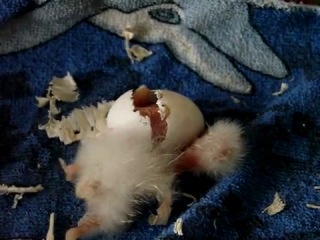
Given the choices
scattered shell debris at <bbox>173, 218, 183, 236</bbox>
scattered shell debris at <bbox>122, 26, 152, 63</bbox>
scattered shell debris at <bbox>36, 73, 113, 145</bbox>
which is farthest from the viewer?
scattered shell debris at <bbox>122, 26, 152, 63</bbox>

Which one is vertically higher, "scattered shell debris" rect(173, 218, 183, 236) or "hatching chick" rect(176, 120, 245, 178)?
"hatching chick" rect(176, 120, 245, 178)

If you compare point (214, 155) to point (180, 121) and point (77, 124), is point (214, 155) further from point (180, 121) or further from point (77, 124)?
point (77, 124)

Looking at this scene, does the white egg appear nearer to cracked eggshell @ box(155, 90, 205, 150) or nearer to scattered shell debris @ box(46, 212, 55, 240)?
cracked eggshell @ box(155, 90, 205, 150)

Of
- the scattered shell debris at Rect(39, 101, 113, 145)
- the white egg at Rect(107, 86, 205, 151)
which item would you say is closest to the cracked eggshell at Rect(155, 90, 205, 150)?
the white egg at Rect(107, 86, 205, 151)

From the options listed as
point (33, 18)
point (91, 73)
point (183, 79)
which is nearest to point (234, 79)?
point (183, 79)

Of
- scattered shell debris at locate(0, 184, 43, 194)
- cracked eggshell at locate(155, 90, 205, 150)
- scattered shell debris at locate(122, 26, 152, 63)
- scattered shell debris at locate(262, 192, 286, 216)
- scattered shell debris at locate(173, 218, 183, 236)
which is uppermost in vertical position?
cracked eggshell at locate(155, 90, 205, 150)

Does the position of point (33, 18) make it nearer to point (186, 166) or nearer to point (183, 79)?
point (183, 79)
